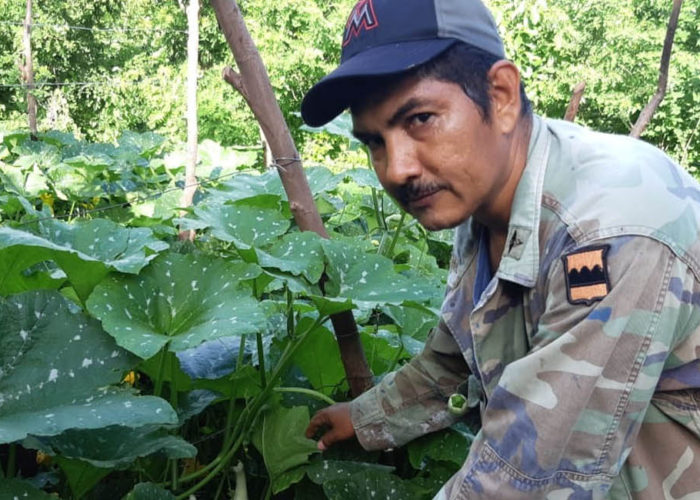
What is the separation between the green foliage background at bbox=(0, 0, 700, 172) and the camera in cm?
1417

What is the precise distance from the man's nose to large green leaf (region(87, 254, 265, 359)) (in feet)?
1.17

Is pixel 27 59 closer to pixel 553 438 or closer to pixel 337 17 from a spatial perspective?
pixel 337 17

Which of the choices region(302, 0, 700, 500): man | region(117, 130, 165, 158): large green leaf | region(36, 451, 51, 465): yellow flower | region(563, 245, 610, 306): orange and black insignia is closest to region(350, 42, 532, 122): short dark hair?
region(302, 0, 700, 500): man

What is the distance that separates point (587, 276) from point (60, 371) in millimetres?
854

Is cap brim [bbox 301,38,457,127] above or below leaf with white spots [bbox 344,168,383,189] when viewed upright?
above

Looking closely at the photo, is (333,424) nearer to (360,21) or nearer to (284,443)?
(284,443)

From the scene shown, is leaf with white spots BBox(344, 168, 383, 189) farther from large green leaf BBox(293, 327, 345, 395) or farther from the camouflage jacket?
the camouflage jacket

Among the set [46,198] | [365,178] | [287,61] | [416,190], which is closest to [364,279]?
[416,190]

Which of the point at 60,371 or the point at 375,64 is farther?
the point at 60,371

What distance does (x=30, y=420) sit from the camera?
125 cm

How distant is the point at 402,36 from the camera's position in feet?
4.28

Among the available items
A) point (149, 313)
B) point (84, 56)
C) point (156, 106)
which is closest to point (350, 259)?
point (149, 313)

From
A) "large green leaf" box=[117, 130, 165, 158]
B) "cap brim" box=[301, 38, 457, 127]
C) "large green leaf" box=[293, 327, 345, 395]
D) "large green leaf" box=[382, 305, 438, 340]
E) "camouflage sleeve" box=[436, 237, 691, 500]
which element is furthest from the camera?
"large green leaf" box=[117, 130, 165, 158]

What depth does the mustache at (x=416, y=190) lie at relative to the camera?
1.31m
